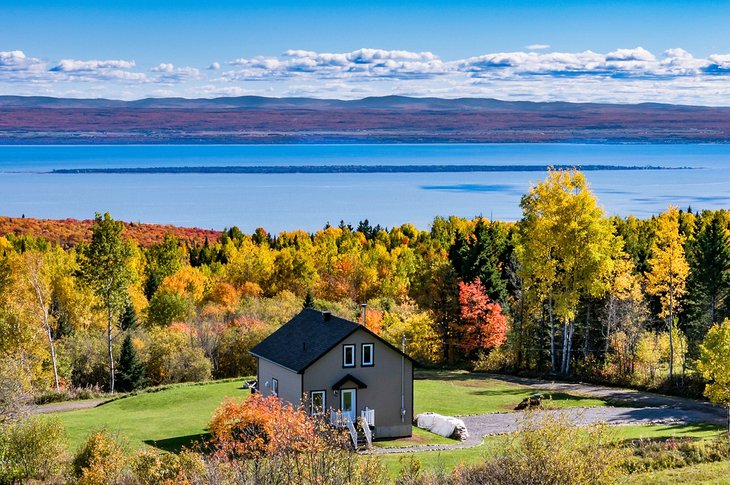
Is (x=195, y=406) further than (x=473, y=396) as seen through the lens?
No

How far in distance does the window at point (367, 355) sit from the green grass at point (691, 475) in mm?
14459

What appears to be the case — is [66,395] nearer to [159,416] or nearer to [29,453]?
[159,416]

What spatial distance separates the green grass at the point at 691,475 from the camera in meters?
32.2

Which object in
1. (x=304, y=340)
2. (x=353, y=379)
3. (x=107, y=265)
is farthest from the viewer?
(x=107, y=265)

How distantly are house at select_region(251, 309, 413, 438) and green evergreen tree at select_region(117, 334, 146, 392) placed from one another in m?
20.5

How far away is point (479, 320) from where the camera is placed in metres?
66.1

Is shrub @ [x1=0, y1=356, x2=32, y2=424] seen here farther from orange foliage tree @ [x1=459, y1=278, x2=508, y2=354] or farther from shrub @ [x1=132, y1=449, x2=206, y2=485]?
orange foliage tree @ [x1=459, y1=278, x2=508, y2=354]

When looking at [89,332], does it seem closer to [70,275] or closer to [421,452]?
[70,275]

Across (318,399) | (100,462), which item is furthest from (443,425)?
(100,462)

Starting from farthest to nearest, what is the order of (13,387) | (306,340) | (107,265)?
(107,265), (306,340), (13,387)

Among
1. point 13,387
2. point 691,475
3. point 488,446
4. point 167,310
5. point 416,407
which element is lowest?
point 416,407

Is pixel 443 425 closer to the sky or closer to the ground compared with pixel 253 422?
closer to the ground

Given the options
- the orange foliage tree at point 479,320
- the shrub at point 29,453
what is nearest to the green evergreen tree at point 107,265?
the orange foliage tree at point 479,320

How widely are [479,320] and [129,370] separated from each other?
2417 cm
